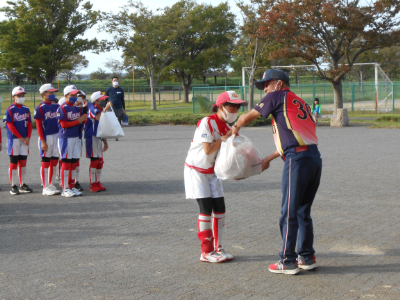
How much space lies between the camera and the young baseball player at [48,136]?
8594mm

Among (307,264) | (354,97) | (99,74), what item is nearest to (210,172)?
(307,264)

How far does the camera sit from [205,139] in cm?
485

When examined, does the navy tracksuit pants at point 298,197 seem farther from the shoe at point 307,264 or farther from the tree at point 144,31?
the tree at point 144,31

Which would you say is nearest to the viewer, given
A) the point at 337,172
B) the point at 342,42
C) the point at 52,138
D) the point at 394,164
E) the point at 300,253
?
the point at 300,253

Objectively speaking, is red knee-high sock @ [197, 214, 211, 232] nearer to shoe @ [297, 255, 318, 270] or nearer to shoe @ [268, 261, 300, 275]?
shoe @ [268, 261, 300, 275]

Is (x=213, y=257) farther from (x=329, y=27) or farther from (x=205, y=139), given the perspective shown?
(x=329, y=27)

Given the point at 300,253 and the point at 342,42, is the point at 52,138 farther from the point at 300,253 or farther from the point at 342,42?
the point at 342,42

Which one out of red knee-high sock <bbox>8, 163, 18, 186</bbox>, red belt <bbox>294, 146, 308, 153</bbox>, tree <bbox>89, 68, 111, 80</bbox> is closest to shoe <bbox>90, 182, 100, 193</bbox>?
red knee-high sock <bbox>8, 163, 18, 186</bbox>

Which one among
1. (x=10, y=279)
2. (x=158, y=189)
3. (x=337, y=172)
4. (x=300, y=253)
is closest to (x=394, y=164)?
(x=337, y=172)

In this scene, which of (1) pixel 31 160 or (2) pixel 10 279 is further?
(1) pixel 31 160

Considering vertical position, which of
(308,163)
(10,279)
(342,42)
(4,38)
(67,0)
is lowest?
(10,279)

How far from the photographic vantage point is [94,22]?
35.8 meters

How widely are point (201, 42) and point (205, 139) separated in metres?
51.8

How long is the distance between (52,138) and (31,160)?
459 cm
